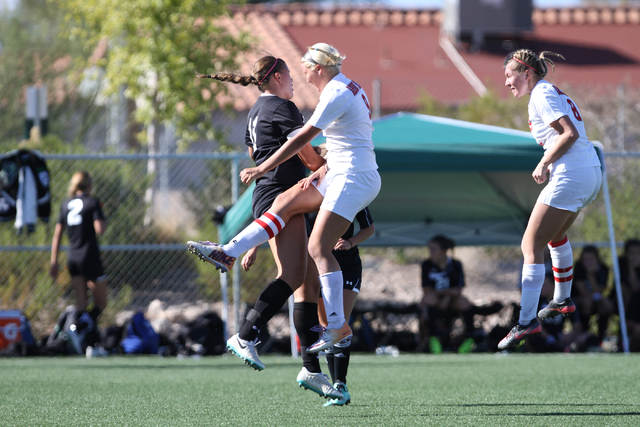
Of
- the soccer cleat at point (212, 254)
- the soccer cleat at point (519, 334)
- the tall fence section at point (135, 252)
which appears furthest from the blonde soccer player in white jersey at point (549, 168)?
the tall fence section at point (135, 252)

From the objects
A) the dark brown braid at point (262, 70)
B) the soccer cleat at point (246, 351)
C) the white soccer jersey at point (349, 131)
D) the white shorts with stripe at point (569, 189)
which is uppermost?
the dark brown braid at point (262, 70)

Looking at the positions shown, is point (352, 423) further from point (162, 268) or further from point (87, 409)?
point (162, 268)

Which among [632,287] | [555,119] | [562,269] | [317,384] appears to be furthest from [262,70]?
[632,287]

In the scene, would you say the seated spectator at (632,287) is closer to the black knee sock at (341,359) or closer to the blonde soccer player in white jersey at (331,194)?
the black knee sock at (341,359)

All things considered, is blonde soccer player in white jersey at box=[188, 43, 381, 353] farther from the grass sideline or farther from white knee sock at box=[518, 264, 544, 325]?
white knee sock at box=[518, 264, 544, 325]

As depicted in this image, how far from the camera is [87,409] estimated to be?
183 inches

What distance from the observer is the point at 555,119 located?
461 cm

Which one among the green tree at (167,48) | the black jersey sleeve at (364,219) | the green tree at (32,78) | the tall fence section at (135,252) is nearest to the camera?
the black jersey sleeve at (364,219)

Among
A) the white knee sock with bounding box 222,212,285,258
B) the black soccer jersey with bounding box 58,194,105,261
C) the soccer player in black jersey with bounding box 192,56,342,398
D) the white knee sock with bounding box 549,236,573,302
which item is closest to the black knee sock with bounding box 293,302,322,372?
the soccer player in black jersey with bounding box 192,56,342,398

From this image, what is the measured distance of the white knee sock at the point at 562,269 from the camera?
516cm

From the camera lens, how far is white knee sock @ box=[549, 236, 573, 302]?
5.16 m

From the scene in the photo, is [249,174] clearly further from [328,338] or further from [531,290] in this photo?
[531,290]

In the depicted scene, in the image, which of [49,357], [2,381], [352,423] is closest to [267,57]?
[352,423]

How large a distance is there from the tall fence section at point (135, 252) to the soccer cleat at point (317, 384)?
5.45 metres
